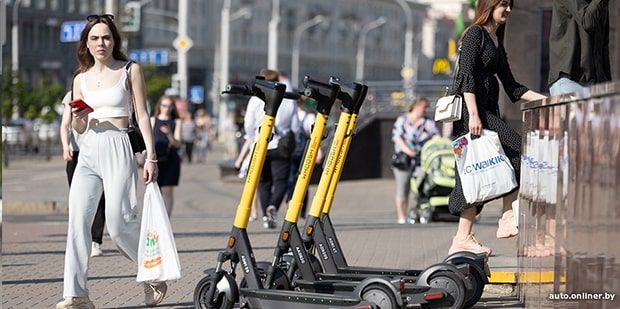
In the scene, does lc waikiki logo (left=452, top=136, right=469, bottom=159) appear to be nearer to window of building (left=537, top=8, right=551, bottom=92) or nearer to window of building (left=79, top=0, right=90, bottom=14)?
window of building (left=537, top=8, right=551, bottom=92)

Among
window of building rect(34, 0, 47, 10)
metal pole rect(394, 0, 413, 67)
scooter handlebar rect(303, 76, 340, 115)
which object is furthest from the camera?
window of building rect(34, 0, 47, 10)

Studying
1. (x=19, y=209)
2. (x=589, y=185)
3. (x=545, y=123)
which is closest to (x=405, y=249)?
(x=545, y=123)

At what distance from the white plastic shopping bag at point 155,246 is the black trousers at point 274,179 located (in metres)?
7.51

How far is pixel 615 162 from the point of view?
602cm

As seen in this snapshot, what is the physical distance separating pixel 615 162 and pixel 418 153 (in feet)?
45.6

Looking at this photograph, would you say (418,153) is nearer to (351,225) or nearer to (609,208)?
(351,225)

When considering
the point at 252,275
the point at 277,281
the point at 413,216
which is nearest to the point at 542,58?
the point at 413,216

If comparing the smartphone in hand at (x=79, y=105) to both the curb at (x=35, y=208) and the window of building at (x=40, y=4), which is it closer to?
the curb at (x=35, y=208)

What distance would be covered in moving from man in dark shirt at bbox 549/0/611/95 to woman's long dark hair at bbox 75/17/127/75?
2.58 metres

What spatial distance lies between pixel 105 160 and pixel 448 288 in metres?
2.15

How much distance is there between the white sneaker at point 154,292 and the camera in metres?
9.34

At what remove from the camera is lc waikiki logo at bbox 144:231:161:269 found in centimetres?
916

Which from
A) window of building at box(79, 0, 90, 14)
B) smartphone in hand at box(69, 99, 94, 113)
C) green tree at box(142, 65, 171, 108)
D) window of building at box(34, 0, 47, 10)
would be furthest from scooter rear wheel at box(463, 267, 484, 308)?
window of building at box(79, 0, 90, 14)

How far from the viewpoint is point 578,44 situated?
9.48 meters
